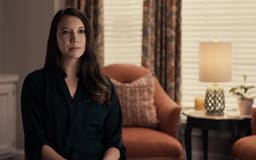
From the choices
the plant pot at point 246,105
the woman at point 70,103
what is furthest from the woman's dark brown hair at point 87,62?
the plant pot at point 246,105

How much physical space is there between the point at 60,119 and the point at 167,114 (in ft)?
5.88

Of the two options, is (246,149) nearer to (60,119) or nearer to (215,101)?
(215,101)

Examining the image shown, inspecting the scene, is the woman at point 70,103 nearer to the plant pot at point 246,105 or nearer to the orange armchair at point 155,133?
Answer: the orange armchair at point 155,133

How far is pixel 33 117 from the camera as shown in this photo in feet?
6.53

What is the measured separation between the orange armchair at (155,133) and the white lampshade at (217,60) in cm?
40

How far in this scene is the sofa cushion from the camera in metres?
3.73

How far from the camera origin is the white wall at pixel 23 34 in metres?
4.67

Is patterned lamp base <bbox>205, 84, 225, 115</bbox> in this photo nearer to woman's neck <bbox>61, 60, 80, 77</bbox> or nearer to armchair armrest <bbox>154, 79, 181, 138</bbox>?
armchair armrest <bbox>154, 79, 181, 138</bbox>

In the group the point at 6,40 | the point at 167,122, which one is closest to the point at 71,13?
the point at 167,122

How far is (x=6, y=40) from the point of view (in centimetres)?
485

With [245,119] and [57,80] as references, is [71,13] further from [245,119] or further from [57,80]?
[245,119]

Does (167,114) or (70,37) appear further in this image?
(167,114)

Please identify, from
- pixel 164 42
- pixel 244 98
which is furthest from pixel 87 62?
pixel 164 42

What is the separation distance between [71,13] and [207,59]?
1.90 m
